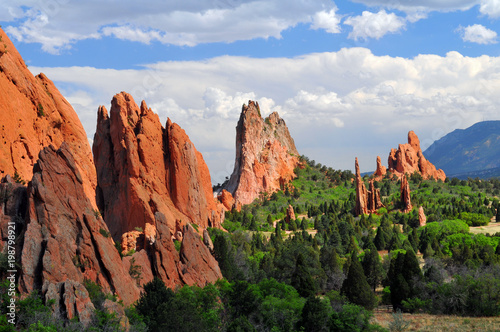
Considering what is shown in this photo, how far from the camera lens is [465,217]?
117625 mm

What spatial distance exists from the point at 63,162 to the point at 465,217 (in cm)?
9756

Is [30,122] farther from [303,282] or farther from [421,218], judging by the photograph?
[421,218]

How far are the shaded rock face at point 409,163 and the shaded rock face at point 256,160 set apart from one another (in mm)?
34771

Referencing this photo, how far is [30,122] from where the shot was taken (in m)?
46.2

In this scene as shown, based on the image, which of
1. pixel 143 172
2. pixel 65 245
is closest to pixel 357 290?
pixel 143 172

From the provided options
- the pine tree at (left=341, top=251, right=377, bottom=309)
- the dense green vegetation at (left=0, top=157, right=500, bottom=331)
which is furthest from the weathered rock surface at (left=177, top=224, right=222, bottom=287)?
the pine tree at (left=341, top=251, right=377, bottom=309)

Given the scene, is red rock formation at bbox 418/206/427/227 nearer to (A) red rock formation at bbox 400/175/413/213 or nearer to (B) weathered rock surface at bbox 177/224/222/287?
(A) red rock formation at bbox 400/175/413/213

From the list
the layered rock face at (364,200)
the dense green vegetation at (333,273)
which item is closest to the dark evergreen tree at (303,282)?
the dense green vegetation at (333,273)

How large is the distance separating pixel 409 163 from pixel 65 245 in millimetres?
157574

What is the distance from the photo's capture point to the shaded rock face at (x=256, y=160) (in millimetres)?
150650

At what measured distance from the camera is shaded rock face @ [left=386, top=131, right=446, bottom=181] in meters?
178

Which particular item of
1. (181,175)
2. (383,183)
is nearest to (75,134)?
(181,175)

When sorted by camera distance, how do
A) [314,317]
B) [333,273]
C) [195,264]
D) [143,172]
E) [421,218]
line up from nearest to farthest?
[314,317] → [195,264] → [143,172] → [333,273] → [421,218]

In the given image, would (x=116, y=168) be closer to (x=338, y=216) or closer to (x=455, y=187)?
(x=338, y=216)
